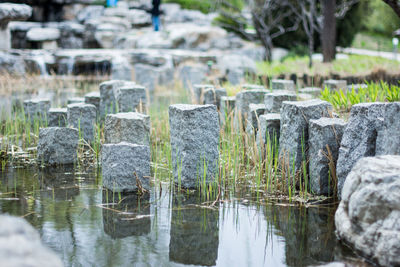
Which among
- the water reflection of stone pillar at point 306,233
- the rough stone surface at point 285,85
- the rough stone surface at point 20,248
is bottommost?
the water reflection of stone pillar at point 306,233

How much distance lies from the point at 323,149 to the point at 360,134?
0.40 m

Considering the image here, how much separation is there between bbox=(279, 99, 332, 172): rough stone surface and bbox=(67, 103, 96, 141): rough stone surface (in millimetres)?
2697

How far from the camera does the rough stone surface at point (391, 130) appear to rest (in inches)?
145

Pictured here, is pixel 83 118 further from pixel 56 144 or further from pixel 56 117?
pixel 56 144

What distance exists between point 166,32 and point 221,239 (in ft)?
61.3

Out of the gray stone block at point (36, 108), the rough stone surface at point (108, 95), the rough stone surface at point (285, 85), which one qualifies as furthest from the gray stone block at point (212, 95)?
the gray stone block at point (36, 108)

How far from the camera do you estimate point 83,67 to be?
1808 centimetres

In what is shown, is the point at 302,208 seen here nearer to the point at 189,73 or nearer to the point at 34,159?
the point at 34,159

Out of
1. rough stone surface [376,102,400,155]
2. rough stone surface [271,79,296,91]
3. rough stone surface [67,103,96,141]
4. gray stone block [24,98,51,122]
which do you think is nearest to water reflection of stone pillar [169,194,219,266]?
rough stone surface [376,102,400,155]

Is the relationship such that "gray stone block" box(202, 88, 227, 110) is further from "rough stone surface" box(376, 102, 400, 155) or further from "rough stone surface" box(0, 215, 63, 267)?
"rough stone surface" box(0, 215, 63, 267)

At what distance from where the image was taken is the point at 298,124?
4551mm

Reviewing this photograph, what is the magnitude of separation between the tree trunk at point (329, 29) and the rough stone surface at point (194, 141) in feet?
32.9

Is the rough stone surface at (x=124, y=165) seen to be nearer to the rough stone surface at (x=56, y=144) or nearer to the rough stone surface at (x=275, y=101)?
the rough stone surface at (x=56, y=144)

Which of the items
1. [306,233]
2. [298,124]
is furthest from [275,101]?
[306,233]
